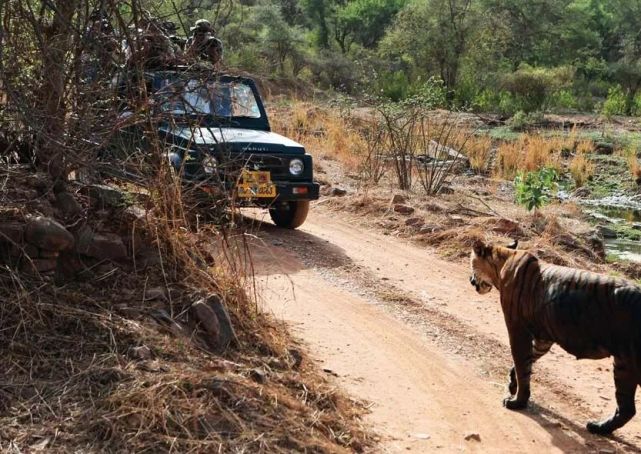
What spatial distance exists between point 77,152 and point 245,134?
4.91 m

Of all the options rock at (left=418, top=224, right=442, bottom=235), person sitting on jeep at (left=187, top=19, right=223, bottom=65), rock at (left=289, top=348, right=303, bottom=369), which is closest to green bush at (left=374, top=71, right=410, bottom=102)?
rock at (left=418, top=224, right=442, bottom=235)

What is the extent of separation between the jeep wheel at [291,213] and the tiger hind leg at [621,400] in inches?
231

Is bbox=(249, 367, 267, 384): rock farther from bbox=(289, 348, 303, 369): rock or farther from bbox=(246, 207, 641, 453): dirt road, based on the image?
bbox=(246, 207, 641, 453): dirt road

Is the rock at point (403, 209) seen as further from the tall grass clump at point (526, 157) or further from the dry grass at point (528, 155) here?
the tall grass clump at point (526, 157)

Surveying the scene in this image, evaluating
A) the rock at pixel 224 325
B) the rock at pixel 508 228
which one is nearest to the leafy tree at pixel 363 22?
the rock at pixel 508 228

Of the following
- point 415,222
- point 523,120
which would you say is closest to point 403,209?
point 415,222

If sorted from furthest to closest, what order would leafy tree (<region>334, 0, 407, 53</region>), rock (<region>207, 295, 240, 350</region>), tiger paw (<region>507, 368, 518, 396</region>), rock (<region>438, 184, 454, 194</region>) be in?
leafy tree (<region>334, 0, 407, 53</region>), rock (<region>438, 184, 454, 194</region>), tiger paw (<region>507, 368, 518, 396</region>), rock (<region>207, 295, 240, 350</region>)

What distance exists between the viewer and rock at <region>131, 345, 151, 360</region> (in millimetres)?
4855

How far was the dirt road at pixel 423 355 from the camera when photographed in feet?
18.2

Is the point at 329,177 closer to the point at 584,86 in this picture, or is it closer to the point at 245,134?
the point at 245,134

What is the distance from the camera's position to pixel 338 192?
14031 millimetres

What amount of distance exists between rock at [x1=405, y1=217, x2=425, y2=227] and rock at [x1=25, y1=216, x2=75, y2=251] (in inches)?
278

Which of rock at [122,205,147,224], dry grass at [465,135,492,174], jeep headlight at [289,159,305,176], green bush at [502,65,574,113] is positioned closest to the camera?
rock at [122,205,147,224]

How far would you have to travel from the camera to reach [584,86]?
3991 centimetres
